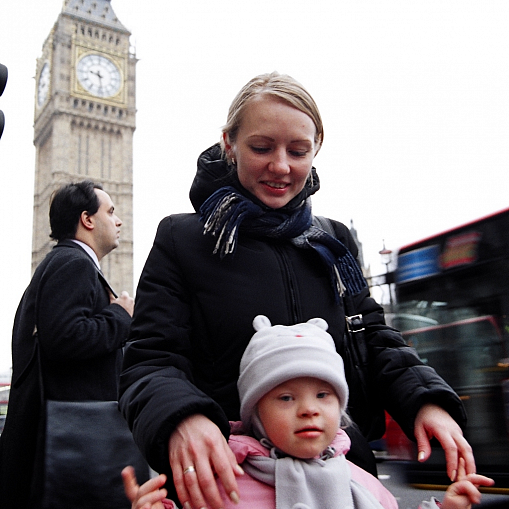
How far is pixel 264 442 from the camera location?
4.38ft

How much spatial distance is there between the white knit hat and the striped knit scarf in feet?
0.76

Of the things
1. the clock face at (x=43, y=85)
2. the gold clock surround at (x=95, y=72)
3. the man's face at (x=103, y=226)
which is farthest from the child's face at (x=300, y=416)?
the clock face at (x=43, y=85)

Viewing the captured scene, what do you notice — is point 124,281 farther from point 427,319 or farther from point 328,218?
point 328,218

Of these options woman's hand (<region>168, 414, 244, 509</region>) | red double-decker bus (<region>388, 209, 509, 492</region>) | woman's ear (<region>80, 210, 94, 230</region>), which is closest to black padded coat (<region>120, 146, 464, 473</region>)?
woman's hand (<region>168, 414, 244, 509</region>)

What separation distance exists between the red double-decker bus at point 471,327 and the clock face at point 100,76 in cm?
4625

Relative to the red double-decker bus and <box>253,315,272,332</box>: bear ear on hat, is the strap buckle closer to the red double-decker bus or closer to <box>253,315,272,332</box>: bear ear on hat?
<box>253,315,272,332</box>: bear ear on hat

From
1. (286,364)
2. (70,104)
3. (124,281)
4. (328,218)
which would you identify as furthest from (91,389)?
(70,104)

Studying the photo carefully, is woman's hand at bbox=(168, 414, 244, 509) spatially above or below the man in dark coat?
below

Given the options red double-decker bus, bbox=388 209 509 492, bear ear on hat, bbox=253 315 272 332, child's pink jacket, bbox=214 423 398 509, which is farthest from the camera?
red double-decker bus, bbox=388 209 509 492

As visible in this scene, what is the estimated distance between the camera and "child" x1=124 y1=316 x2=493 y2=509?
49.9 inches

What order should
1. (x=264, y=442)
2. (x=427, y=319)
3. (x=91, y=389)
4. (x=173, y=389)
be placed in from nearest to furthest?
(x=173, y=389), (x=264, y=442), (x=91, y=389), (x=427, y=319)

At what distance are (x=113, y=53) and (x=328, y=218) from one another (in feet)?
166

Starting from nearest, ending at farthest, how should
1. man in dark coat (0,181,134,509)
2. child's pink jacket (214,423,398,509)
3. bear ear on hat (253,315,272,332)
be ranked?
child's pink jacket (214,423,398,509)
bear ear on hat (253,315,272,332)
man in dark coat (0,181,134,509)

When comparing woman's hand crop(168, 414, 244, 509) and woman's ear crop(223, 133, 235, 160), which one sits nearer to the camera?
woman's hand crop(168, 414, 244, 509)
